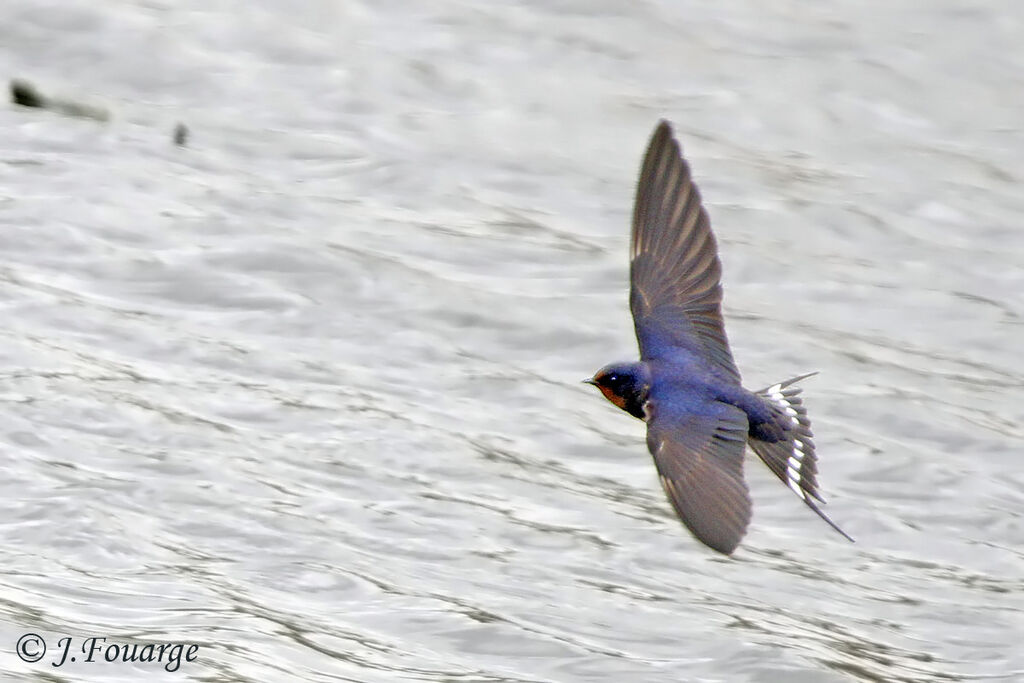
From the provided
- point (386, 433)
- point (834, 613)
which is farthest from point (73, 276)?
point (834, 613)

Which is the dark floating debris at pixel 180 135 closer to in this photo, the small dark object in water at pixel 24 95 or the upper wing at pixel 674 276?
the small dark object in water at pixel 24 95

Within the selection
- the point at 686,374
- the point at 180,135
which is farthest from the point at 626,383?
the point at 180,135

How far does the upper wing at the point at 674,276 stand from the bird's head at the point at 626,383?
8 cm

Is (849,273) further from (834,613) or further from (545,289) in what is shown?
(834,613)

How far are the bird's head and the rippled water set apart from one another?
0.61 metres

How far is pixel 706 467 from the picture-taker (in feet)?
11.6

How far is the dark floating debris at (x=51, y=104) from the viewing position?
672 cm

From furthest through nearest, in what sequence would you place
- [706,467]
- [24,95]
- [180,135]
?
[24,95]
[180,135]
[706,467]

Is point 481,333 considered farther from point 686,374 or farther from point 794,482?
point 794,482

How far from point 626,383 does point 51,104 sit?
11.6 feet

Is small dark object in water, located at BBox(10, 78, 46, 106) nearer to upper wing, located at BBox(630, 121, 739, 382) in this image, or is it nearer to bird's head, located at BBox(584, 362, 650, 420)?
upper wing, located at BBox(630, 121, 739, 382)

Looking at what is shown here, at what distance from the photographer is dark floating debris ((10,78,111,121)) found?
672cm

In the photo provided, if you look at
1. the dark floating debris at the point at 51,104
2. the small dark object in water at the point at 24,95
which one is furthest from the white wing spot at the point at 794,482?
the small dark object in water at the point at 24,95

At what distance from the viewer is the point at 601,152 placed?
6898mm
